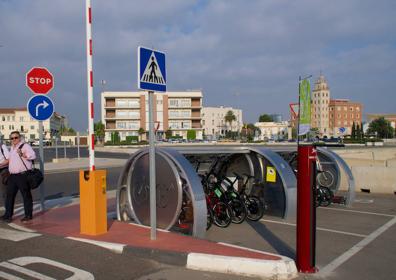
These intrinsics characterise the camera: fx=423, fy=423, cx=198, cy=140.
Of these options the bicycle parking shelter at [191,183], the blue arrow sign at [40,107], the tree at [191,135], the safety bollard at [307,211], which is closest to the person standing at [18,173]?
the blue arrow sign at [40,107]

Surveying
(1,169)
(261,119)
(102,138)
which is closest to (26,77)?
(1,169)

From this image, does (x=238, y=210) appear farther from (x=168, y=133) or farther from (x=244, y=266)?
(x=168, y=133)

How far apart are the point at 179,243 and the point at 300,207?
2.02 meters

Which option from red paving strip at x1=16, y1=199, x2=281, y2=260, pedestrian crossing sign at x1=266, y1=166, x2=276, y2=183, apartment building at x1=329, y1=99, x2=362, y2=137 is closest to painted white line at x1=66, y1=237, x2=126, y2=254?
red paving strip at x1=16, y1=199, x2=281, y2=260

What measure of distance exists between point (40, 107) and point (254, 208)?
525 cm

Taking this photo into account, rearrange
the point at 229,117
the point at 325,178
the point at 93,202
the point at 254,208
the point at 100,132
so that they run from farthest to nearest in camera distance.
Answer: the point at 229,117 → the point at 100,132 → the point at 325,178 → the point at 254,208 → the point at 93,202

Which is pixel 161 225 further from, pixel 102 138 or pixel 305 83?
pixel 102 138

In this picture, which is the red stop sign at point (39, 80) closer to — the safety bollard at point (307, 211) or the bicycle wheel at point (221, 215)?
the bicycle wheel at point (221, 215)

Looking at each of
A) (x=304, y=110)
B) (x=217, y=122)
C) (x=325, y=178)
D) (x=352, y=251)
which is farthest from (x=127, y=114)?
(x=352, y=251)

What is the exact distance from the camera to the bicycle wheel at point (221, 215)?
8.41 meters

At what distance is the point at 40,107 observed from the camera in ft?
31.0

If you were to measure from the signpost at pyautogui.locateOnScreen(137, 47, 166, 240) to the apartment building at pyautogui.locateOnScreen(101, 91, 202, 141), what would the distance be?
9739 cm

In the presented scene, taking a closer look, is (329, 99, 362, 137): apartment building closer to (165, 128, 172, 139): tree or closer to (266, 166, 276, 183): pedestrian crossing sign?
(165, 128, 172, 139): tree

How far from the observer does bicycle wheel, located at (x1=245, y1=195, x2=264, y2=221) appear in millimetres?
9055
